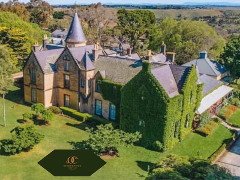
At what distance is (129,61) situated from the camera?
40.9 metres

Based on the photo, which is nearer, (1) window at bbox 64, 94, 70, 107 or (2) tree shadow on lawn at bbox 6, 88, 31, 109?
(1) window at bbox 64, 94, 70, 107

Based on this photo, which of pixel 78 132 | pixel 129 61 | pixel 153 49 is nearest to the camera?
pixel 78 132

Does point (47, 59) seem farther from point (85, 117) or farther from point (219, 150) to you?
point (219, 150)

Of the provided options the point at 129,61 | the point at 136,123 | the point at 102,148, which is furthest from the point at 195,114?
the point at 102,148

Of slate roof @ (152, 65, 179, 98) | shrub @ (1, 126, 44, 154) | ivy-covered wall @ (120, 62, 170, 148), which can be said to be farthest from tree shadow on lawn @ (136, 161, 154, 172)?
shrub @ (1, 126, 44, 154)

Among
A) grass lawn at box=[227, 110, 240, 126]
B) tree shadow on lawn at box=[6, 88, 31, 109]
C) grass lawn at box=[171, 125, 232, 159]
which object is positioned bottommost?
grass lawn at box=[171, 125, 232, 159]

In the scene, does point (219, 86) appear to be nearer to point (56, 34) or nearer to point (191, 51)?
point (191, 51)

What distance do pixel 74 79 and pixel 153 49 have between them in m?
38.4

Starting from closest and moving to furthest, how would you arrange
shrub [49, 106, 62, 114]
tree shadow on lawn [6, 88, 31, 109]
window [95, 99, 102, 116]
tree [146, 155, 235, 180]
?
tree [146, 155, 235, 180] → window [95, 99, 102, 116] → shrub [49, 106, 62, 114] → tree shadow on lawn [6, 88, 31, 109]

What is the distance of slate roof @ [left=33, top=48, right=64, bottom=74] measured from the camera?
43.6 m

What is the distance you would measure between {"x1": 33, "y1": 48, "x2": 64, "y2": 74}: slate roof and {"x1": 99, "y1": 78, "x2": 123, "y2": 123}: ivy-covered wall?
29.3ft

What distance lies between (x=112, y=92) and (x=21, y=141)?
545 inches

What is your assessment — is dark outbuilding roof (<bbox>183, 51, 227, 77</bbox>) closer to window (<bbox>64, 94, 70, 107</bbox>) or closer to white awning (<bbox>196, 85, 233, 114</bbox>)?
white awning (<bbox>196, 85, 233, 114</bbox>)

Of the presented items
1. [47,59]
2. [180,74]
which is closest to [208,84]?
[180,74]
